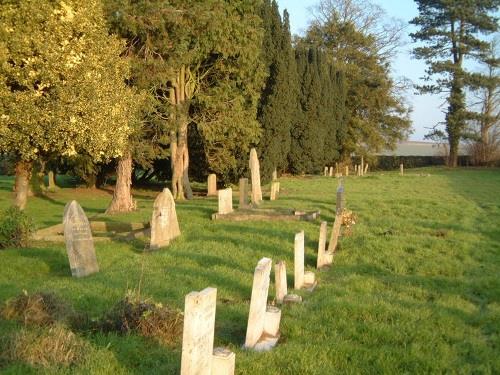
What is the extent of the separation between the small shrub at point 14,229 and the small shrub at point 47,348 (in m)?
7.57

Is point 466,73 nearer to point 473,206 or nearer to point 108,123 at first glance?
point 473,206

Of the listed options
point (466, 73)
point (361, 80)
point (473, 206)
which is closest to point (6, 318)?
point (473, 206)

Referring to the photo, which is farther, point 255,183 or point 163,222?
point 255,183

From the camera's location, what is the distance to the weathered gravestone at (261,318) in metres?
5.59

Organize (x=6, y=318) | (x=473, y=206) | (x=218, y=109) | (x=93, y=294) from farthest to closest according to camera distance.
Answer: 1. (x=218, y=109)
2. (x=473, y=206)
3. (x=93, y=294)
4. (x=6, y=318)

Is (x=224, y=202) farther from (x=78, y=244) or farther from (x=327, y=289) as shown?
(x=327, y=289)

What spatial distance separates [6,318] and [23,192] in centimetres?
1067

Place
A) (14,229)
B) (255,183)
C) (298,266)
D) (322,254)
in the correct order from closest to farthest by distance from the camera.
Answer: (298,266)
(322,254)
(14,229)
(255,183)

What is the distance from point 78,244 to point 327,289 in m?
4.47

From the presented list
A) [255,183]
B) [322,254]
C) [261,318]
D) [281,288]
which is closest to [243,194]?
[255,183]

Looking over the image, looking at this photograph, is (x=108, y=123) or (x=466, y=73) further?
(x=466, y=73)

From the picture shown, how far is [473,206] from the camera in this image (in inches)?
779

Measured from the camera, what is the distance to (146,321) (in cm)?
561

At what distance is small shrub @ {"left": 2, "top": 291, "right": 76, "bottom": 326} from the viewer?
5652 millimetres
